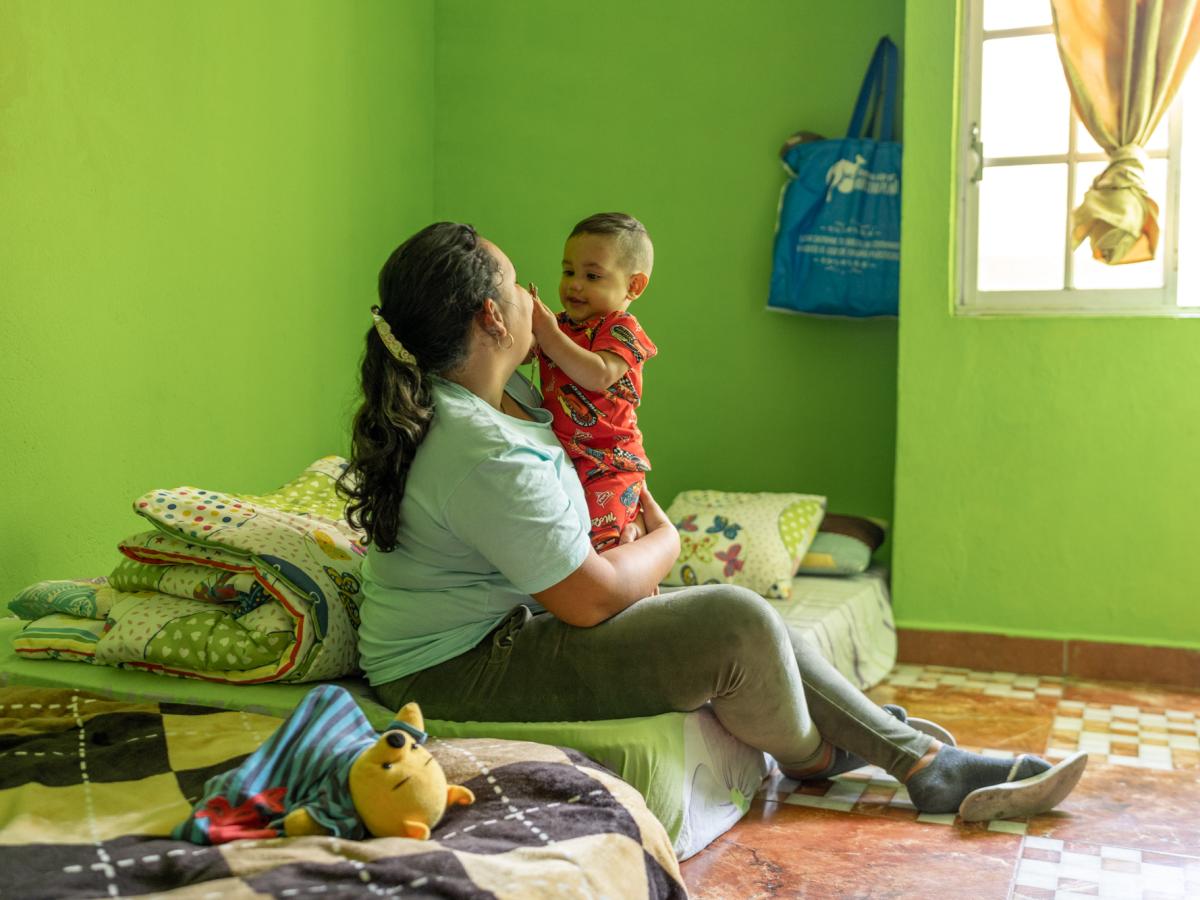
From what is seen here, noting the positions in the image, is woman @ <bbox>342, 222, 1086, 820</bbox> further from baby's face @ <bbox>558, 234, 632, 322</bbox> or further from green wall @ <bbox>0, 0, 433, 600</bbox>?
green wall @ <bbox>0, 0, 433, 600</bbox>

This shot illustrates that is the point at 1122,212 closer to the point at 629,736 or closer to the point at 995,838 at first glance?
the point at 995,838

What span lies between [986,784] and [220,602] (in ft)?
4.86

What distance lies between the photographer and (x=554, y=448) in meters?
2.10

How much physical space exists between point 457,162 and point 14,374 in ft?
6.85

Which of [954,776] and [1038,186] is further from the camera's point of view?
[1038,186]

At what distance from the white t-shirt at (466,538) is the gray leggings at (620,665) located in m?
0.05

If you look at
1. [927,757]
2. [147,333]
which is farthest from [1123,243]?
[147,333]

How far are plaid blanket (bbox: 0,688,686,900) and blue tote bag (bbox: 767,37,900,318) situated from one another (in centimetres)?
232

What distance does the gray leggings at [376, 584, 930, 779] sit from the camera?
79.1 inches

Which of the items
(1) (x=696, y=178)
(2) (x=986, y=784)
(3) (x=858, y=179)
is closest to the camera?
(2) (x=986, y=784)

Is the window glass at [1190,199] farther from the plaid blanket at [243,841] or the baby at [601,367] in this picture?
the plaid blanket at [243,841]

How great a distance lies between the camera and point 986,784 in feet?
7.64

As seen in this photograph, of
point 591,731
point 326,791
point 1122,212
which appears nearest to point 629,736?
point 591,731

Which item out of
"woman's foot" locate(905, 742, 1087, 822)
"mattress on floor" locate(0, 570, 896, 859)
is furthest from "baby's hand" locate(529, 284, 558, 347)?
"woman's foot" locate(905, 742, 1087, 822)
